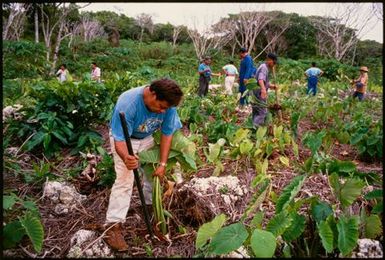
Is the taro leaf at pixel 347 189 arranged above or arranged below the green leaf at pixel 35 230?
above

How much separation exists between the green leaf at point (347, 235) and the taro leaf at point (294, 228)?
176mm

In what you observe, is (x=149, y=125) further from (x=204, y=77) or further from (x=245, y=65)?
(x=204, y=77)

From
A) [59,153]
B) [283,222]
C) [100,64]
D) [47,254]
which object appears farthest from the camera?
[100,64]

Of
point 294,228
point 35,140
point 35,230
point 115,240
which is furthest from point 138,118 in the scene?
point 35,140

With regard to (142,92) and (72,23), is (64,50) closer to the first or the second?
(72,23)

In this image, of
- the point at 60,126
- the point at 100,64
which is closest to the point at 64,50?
the point at 100,64

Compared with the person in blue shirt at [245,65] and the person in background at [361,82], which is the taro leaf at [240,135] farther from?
the person in background at [361,82]

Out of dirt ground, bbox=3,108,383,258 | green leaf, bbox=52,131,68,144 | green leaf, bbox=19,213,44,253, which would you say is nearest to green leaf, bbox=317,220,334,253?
dirt ground, bbox=3,108,383,258

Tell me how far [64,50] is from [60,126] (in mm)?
16337

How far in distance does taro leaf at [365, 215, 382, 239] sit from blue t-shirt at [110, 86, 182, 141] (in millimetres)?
1242

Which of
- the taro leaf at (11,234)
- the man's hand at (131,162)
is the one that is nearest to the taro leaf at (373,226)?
the man's hand at (131,162)

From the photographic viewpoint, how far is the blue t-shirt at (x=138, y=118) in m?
2.22

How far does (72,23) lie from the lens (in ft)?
78.2

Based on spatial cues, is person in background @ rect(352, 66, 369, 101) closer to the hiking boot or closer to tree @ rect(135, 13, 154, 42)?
the hiking boot
